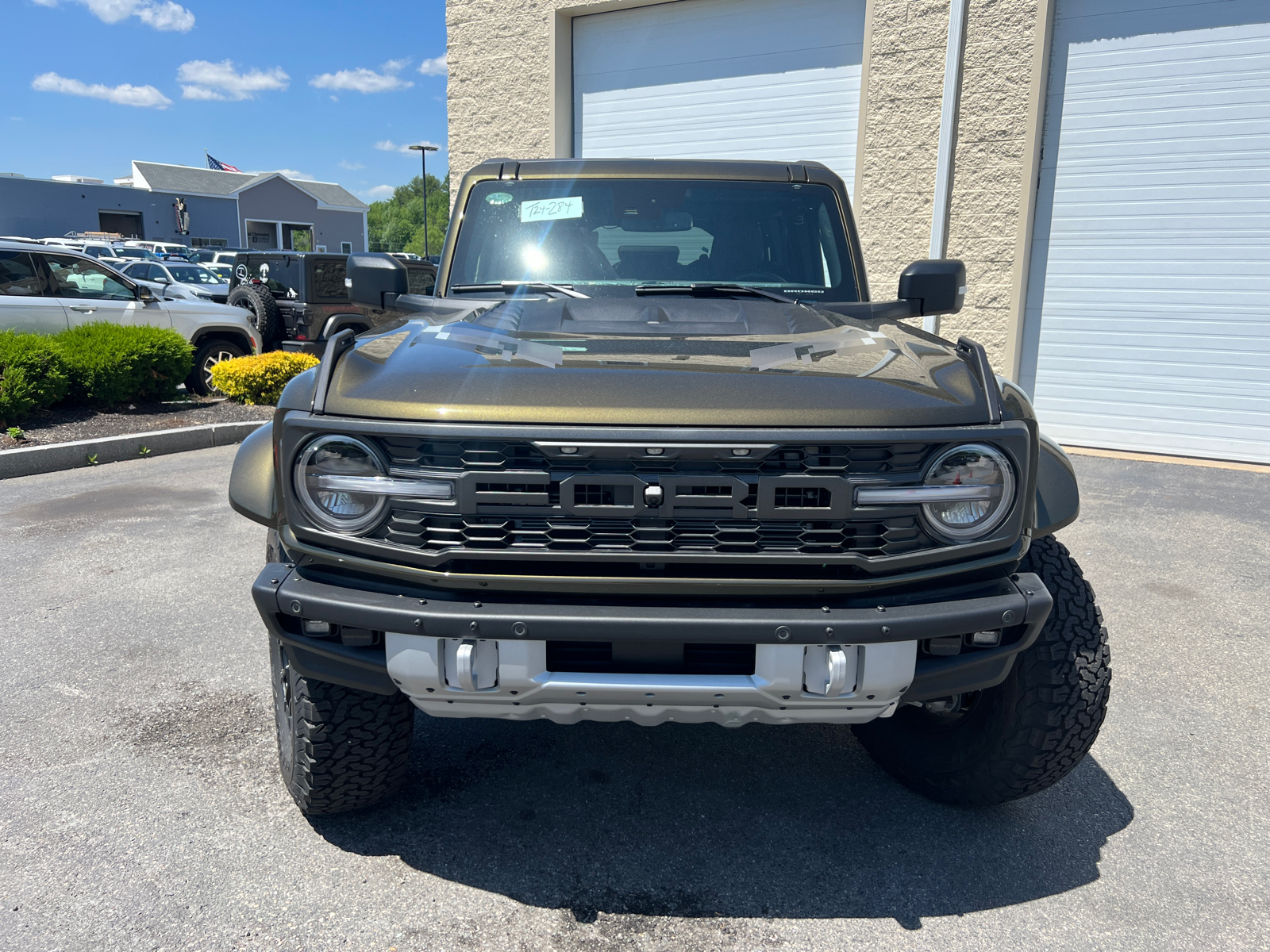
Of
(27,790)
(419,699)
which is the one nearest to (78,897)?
(27,790)

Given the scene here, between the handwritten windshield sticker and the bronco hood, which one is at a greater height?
the handwritten windshield sticker

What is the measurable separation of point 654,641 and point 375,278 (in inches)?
80.6

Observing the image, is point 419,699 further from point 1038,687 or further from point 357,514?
point 1038,687

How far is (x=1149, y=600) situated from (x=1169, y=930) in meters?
2.65

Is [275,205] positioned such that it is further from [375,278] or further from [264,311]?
[375,278]

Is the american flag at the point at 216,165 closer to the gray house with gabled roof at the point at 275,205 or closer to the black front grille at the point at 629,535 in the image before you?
the gray house with gabled roof at the point at 275,205

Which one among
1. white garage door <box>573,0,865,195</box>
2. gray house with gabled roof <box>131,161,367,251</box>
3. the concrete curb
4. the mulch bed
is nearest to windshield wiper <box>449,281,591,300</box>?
the concrete curb

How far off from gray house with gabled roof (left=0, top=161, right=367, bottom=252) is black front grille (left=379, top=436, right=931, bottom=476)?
194 feet

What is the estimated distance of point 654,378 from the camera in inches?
77.9

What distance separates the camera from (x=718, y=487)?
1903mm

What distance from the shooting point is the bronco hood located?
1.90m

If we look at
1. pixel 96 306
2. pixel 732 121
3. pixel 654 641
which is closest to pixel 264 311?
pixel 96 306

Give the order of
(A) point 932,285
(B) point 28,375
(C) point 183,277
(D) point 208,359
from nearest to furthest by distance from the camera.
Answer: (A) point 932,285, (B) point 28,375, (D) point 208,359, (C) point 183,277

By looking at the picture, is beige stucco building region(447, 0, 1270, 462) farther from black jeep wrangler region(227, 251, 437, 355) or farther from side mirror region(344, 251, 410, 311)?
side mirror region(344, 251, 410, 311)
